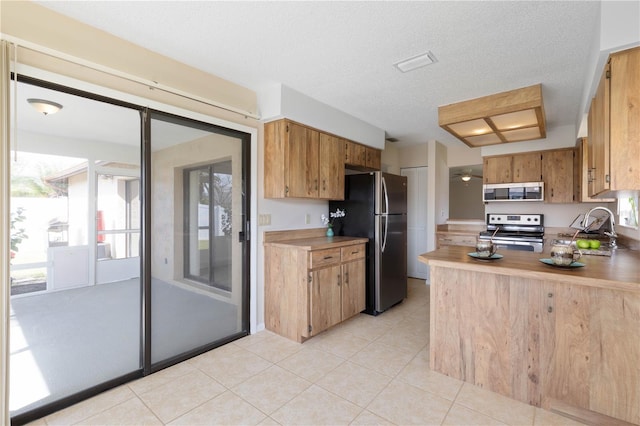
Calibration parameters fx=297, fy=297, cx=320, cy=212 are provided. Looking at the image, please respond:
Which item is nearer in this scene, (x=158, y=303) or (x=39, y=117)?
(x=39, y=117)

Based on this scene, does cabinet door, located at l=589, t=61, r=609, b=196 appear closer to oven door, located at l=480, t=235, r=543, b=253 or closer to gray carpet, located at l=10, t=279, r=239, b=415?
oven door, located at l=480, t=235, r=543, b=253

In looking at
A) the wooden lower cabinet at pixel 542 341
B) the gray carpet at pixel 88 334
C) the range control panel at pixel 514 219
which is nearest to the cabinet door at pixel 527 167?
the range control panel at pixel 514 219

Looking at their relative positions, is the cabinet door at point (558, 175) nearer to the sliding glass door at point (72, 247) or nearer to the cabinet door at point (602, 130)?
the cabinet door at point (602, 130)

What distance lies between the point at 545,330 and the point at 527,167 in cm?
332

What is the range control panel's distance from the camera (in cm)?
448

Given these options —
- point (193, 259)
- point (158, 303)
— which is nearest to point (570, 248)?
point (193, 259)

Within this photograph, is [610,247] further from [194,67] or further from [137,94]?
[137,94]

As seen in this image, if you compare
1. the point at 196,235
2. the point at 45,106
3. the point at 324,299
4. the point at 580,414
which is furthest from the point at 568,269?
the point at 45,106

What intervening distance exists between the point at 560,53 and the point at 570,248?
1492 mm

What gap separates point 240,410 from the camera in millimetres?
1885

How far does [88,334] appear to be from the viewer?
6.78 feet

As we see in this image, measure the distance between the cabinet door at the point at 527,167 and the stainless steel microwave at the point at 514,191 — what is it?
0.11 meters

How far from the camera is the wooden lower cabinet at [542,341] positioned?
5.54 feet

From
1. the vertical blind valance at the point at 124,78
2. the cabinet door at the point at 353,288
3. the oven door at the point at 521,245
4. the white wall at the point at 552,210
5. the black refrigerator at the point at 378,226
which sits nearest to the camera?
the vertical blind valance at the point at 124,78
